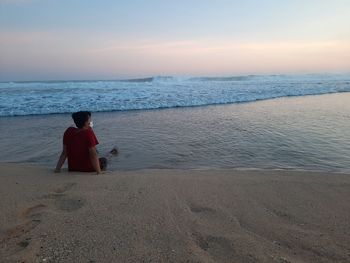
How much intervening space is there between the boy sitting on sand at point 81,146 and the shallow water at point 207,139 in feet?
3.30

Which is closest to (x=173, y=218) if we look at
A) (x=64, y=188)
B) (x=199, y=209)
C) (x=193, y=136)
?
(x=199, y=209)

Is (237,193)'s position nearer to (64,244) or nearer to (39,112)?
(64,244)

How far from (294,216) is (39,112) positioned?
43.3 feet

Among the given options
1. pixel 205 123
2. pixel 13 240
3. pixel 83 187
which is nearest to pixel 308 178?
pixel 83 187

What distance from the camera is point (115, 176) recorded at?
5047 millimetres

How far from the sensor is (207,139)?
856 centimetres

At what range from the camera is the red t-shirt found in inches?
208

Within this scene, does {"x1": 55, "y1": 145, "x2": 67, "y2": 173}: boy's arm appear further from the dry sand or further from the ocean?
the ocean

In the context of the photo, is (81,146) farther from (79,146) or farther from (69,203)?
(69,203)

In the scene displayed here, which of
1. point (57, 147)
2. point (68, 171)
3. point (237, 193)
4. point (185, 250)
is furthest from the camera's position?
point (57, 147)

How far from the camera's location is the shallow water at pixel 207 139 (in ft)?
21.6

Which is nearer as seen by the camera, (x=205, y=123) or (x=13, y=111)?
(x=205, y=123)

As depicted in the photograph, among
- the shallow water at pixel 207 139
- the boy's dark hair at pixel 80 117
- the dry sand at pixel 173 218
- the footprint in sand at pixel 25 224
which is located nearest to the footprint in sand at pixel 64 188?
the dry sand at pixel 173 218

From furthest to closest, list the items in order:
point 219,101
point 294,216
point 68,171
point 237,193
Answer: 1. point 219,101
2. point 68,171
3. point 237,193
4. point 294,216
